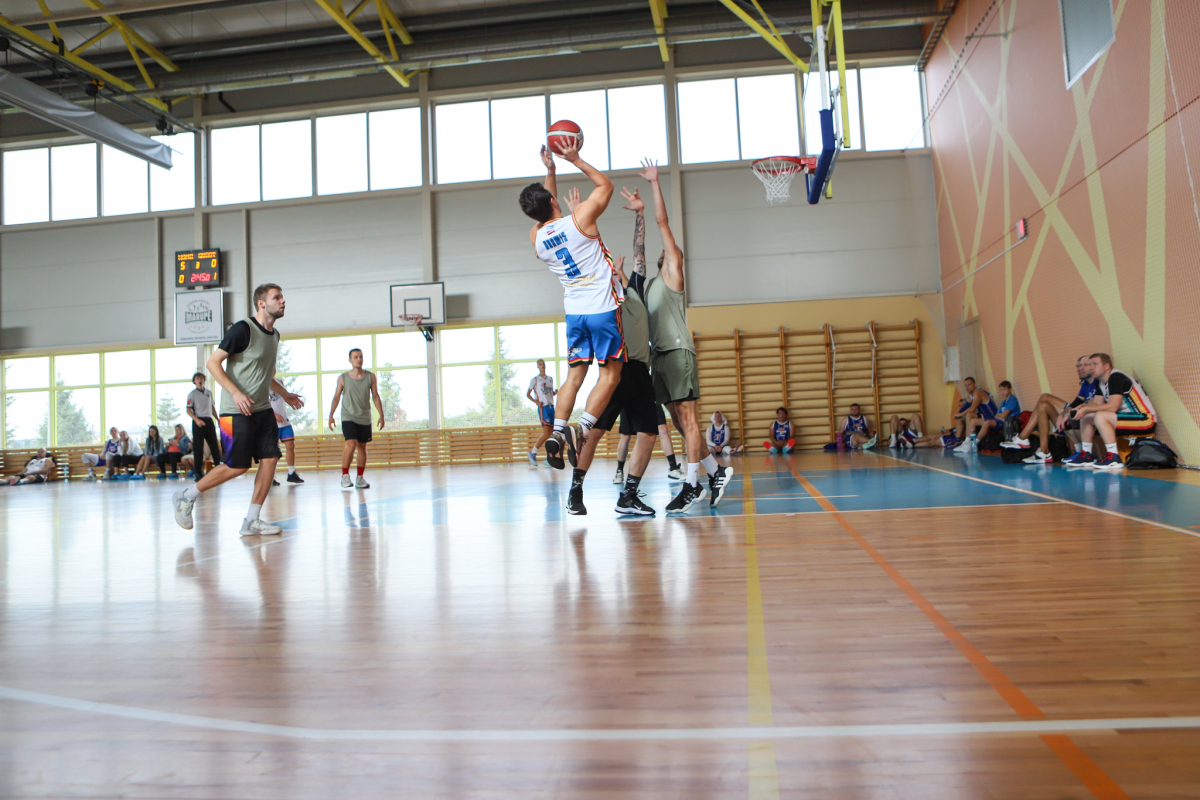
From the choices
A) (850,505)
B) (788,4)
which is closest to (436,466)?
(788,4)

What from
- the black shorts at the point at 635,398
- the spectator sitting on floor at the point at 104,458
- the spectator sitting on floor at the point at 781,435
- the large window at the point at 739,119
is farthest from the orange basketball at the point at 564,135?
the spectator sitting on floor at the point at 104,458

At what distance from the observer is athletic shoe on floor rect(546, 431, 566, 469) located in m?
4.00

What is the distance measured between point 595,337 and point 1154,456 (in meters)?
5.84

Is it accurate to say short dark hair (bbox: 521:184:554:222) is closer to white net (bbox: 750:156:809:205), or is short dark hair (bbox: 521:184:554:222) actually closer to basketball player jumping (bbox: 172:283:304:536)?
basketball player jumping (bbox: 172:283:304:536)

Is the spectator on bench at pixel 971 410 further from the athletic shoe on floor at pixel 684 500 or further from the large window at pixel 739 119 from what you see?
the athletic shoe on floor at pixel 684 500

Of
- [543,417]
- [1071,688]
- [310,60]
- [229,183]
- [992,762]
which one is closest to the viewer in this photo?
[992,762]

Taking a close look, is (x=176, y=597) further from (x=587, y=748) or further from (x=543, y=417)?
(x=543, y=417)

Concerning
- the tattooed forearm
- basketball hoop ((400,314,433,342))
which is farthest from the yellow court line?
basketball hoop ((400,314,433,342))

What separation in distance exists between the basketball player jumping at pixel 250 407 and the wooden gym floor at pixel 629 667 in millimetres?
1033

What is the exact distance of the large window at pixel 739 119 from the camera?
53.5 ft

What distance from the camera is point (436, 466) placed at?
17.0m

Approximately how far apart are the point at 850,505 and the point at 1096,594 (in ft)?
8.74

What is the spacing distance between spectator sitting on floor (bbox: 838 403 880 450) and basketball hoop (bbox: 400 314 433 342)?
925cm

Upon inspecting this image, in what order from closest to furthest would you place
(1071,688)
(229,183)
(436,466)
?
(1071,688)
(436,466)
(229,183)
